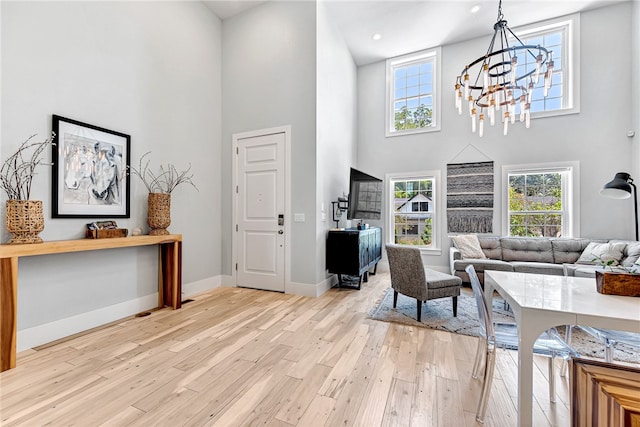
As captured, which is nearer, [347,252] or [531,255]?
[347,252]

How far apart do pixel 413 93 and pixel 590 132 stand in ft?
10.1

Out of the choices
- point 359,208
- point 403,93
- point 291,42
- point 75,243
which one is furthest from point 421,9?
point 75,243

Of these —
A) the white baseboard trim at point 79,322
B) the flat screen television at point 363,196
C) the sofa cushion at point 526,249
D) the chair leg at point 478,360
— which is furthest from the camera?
the sofa cushion at point 526,249

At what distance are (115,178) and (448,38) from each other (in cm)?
599

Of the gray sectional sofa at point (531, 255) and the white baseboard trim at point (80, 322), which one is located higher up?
the gray sectional sofa at point (531, 255)

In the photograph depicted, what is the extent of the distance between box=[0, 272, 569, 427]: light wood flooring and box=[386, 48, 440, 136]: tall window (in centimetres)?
432

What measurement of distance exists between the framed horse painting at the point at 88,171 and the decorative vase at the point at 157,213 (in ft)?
0.78

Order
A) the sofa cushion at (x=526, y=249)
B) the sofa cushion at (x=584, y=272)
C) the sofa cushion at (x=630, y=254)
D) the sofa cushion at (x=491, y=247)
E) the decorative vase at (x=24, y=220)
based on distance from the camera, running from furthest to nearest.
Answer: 1. the sofa cushion at (x=491, y=247)
2. the sofa cushion at (x=526, y=249)
3. the sofa cushion at (x=630, y=254)
4. the sofa cushion at (x=584, y=272)
5. the decorative vase at (x=24, y=220)

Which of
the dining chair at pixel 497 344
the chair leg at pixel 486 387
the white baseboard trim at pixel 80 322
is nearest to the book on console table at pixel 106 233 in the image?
the white baseboard trim at pixel 80 322

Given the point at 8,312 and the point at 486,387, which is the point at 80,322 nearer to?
the point at 8,312

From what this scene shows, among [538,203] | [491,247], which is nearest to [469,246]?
[491,247]

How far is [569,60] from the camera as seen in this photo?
184 inches

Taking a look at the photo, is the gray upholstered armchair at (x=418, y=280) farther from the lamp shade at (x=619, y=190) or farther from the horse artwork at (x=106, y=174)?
the horse artwork at (x=106, y=174)

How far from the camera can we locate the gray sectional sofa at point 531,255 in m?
3.88
